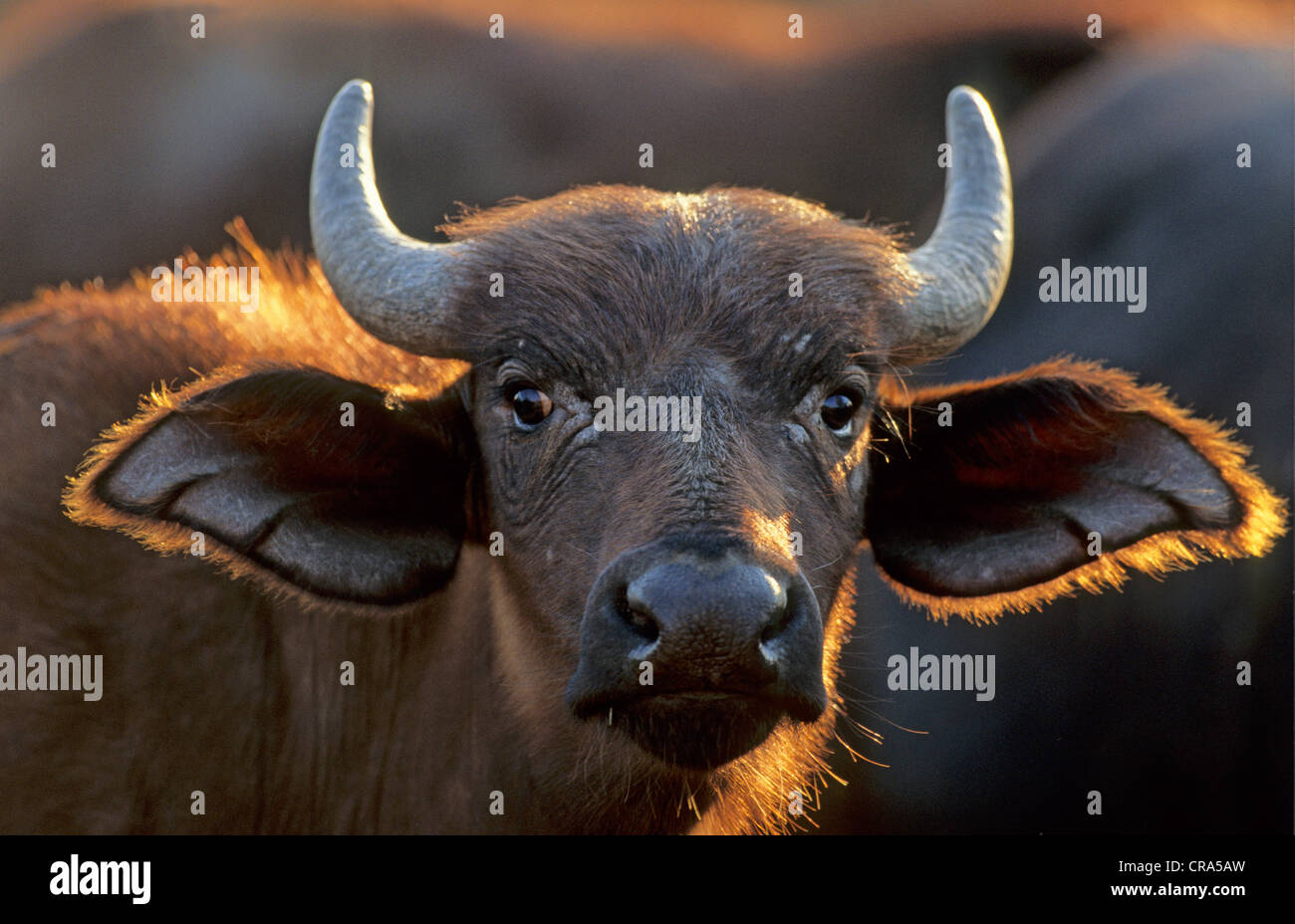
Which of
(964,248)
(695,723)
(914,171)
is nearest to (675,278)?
(964,248)

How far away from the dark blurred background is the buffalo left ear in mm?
925

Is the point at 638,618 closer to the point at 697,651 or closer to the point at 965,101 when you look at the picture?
the point at 697,651

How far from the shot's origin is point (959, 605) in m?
3.70

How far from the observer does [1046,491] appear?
142 inches

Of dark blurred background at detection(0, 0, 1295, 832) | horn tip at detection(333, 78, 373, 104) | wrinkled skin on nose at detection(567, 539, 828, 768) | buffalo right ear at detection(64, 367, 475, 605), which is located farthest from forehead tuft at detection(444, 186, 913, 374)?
dark blurred background at detection(0, 0, 1295, 832)

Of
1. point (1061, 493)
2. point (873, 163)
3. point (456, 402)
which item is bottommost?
point (1061, 493)

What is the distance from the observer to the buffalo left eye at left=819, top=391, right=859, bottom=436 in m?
3.21

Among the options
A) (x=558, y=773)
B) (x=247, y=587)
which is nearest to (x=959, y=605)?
(x=558, y=773)

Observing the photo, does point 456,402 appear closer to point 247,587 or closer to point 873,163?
point 247,587

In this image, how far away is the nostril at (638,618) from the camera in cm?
252

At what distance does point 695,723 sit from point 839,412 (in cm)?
96
